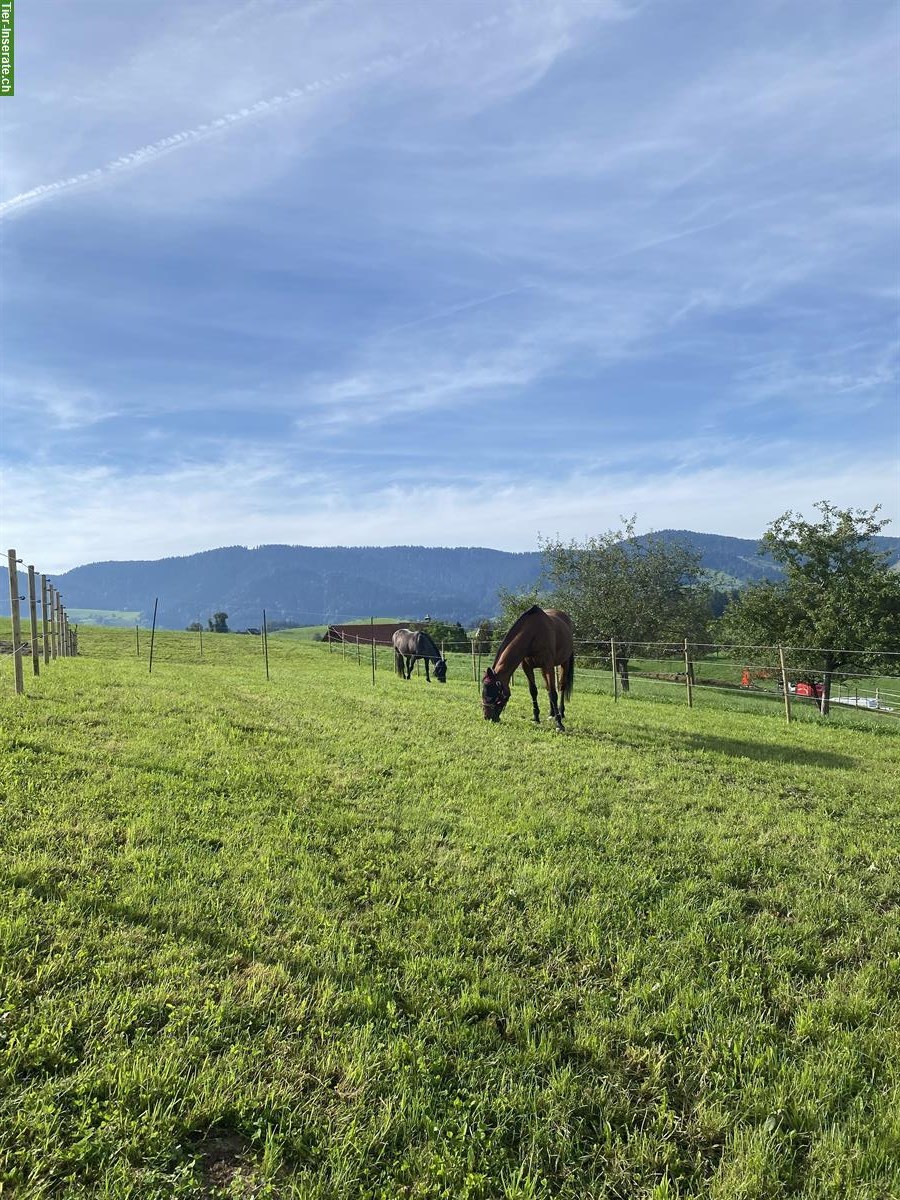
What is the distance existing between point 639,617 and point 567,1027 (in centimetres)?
3229

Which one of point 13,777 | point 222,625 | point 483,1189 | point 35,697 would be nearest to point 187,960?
point 483,1189

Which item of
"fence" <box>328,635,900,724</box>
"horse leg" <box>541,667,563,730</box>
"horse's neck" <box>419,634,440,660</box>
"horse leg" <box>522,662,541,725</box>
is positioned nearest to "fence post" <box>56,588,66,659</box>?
"fence" <box>328,635,900,724</box>

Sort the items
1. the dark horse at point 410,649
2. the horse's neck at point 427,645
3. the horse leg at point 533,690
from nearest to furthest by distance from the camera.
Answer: the horse leg at point 533,690 < the dark horse at point 410,649 < the horse's neck at point 427,645

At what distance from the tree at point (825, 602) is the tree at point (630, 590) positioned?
2800 millimetres

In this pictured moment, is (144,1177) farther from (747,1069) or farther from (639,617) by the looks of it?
(639,617)

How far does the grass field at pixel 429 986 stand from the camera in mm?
2902

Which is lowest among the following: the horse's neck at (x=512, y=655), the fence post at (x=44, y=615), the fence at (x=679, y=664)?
the fence at (x=679, y=664)

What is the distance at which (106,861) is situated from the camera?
203 inches

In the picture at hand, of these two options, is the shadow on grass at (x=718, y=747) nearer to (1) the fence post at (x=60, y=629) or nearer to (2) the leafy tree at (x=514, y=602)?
(1) the fence post at (x=60, y=629)

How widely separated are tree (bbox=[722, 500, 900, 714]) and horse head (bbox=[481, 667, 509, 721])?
2020 cm

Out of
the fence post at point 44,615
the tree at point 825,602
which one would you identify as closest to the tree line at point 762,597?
the tree at point 825,602

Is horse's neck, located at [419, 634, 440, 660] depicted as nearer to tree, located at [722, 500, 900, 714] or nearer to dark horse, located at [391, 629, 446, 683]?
dark horse, located at [391, 629, 446, 683]

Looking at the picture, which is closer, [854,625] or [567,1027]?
[567,1027]

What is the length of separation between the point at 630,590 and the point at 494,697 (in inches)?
941
